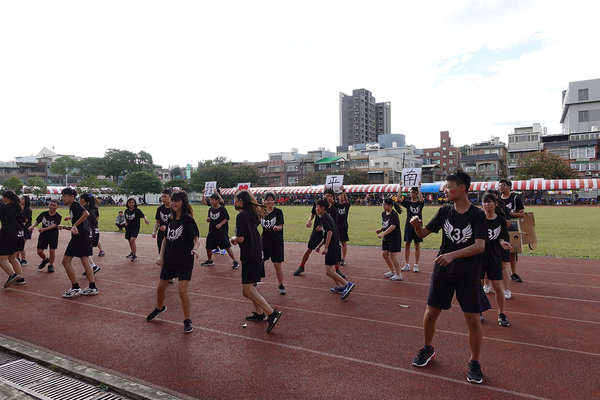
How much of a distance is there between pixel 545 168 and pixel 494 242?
57.6 metres

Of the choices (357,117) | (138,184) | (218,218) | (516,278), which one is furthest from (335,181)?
(357,117)

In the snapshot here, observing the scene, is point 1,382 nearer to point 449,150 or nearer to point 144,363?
point 144,363

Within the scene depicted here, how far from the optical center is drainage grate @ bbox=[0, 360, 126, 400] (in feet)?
11.9

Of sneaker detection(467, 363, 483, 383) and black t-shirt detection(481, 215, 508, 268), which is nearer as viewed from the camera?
sneaker detection(467, 363, 483, 383)

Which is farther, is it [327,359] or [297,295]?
[297,295]

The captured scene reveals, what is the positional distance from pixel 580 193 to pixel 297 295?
192ft

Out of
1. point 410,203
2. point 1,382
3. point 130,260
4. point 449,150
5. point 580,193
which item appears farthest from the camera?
point 449,150

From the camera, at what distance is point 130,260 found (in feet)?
36.8

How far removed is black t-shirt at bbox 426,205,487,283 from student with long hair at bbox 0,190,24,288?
8061 millimetres

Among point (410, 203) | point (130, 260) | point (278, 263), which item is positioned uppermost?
point (410, 203)

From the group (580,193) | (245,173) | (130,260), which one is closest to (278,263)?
(130,260)

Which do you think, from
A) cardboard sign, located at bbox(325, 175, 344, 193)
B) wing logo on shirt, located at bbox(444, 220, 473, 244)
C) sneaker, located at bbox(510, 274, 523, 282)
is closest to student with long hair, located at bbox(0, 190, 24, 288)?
wing logo on shirt, located at bbox(444, 220, 473, 244)

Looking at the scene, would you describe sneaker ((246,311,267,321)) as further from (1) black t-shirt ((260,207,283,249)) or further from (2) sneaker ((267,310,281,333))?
(1) black t-shirt ((260,207,283,249))

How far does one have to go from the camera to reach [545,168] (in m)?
53.0
